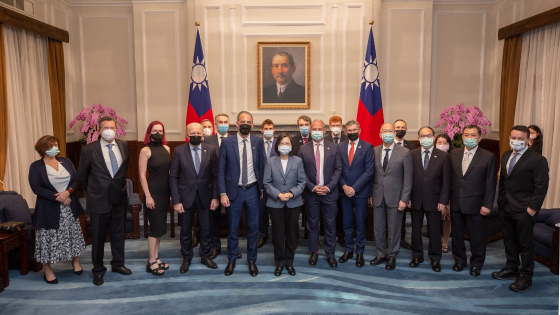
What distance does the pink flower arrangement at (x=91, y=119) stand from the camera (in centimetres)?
694

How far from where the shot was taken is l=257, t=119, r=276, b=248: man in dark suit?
14.9ft

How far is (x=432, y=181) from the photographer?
13.6 feet

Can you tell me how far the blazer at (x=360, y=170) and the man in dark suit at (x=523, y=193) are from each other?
1.29 meters

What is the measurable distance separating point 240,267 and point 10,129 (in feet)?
13.4

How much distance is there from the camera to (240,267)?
14.3 ft

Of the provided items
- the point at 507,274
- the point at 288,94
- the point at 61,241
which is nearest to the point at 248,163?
the point at 61,241

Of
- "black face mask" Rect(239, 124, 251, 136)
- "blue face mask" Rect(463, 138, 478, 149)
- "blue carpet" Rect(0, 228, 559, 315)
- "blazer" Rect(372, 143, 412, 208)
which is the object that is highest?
"black face mask" Rect(239, 124, 251, 136)

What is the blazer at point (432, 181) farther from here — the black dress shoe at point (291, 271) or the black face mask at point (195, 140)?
the black face mask at point (195, 140)

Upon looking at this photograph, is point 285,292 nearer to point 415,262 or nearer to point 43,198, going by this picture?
point 415,262

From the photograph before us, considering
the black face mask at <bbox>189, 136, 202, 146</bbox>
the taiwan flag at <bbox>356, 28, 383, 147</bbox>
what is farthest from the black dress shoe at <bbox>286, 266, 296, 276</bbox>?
the taiwan flag at <bbox>356, 28, 383, 147</bbox>

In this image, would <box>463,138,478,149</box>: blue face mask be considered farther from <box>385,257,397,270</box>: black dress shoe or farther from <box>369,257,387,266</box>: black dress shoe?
<box>369,257,387,266</box>: black dress shoe

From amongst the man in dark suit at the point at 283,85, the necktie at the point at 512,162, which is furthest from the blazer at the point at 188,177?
the man in dark suit at the point at 283,85

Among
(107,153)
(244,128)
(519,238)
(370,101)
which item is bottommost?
(519,238)

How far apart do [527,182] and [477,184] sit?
431 mm
